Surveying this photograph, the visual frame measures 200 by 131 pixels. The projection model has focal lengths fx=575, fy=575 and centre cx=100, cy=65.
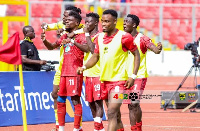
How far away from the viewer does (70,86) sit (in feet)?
36.3

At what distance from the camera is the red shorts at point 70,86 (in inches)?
435

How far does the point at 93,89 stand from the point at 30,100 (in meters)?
2.86

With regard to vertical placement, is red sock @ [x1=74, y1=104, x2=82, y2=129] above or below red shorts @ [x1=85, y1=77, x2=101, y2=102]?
below

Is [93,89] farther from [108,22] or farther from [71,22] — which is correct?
[108,22]

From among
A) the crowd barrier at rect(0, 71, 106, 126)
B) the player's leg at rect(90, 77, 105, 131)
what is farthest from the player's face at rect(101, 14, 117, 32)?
the crowd barrier at rect(0, 71, 106, 126)

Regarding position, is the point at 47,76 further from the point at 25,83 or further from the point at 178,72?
the point at 178,72

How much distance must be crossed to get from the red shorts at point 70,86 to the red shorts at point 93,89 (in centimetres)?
19

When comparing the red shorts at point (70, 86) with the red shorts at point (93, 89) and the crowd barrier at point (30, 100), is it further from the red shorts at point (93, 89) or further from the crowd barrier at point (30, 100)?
the crowd barrier at point (30, 100)

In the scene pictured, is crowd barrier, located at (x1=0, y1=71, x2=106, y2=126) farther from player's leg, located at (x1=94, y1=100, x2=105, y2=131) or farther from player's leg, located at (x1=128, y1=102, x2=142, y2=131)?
player's leg, located at (x1=128, y1=102, x2=142, y2=131)

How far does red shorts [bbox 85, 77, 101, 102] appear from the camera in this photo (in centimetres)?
1094

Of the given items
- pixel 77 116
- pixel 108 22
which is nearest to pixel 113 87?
pixel 108 22

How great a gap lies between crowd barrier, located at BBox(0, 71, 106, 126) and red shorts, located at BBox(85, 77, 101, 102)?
264 centimetres

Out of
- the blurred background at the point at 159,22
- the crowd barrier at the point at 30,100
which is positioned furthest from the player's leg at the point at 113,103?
the blurred background at the point at 159,22

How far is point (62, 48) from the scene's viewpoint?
445 inches
